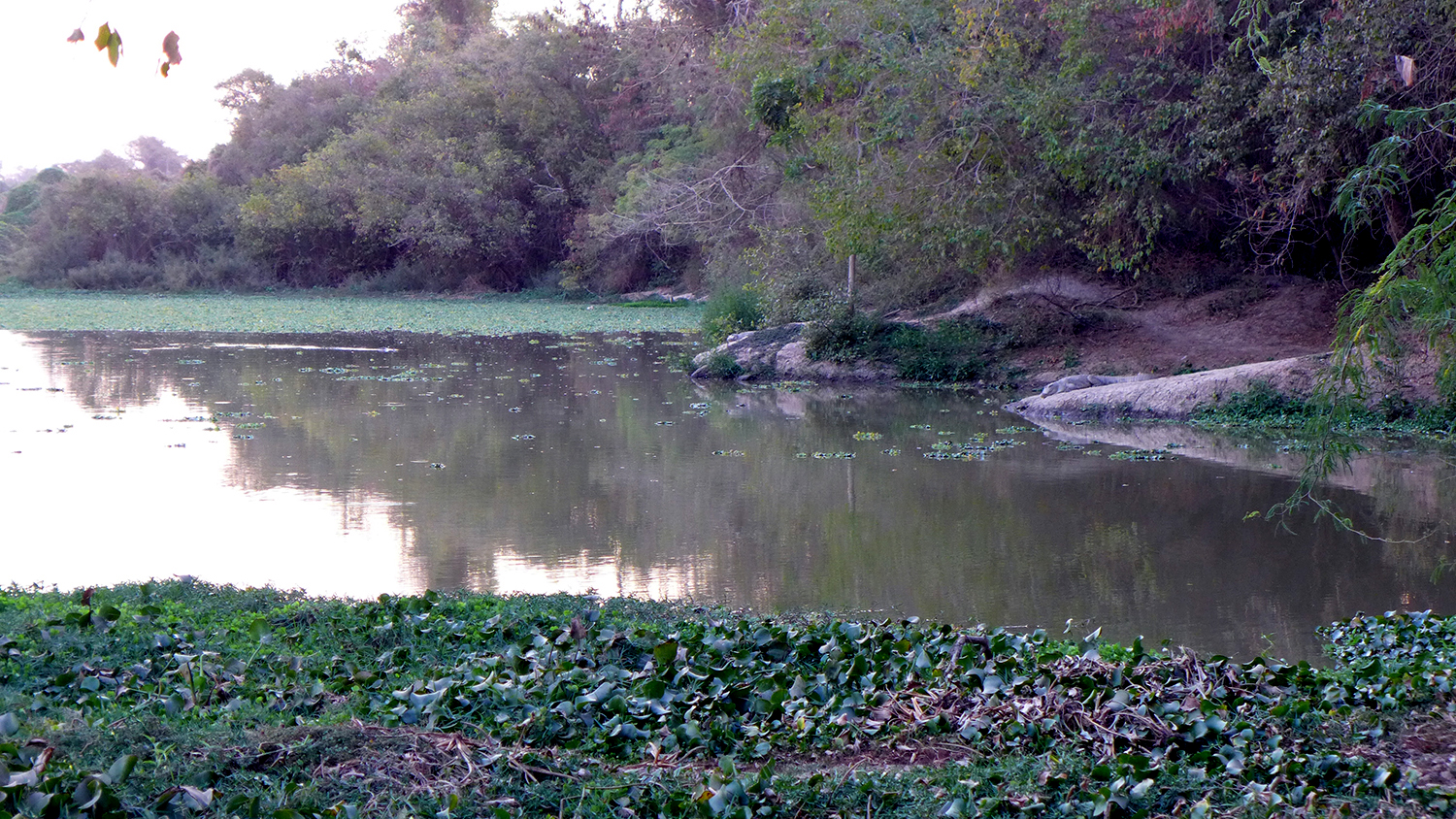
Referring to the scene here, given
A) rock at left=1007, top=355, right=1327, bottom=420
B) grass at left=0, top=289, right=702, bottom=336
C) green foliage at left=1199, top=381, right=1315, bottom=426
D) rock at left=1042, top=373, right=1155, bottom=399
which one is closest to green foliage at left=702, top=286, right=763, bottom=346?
rock at left=1042, top=373, right=1155, bottom=399

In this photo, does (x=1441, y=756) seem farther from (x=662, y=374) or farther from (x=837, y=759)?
(x=662, y=374)

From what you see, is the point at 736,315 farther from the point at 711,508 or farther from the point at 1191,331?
the point at 711,508

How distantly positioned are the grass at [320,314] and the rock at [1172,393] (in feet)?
51.8

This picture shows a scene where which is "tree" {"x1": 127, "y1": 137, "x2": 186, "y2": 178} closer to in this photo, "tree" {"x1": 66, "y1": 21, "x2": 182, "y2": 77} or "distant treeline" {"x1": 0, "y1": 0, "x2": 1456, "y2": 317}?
"distant treeline" {"x1": 0, "y1": 0, "x2": 1456, "y2": 317}

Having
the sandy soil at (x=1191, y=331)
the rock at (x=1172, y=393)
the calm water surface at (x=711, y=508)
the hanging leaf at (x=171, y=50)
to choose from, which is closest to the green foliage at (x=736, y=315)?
the sandy soil at (x=1191, y=331)

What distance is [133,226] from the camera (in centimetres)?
4819

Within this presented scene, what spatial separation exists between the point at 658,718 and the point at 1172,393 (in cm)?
1211

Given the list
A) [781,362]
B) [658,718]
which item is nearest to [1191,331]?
[781,362]

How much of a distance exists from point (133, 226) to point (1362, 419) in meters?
47.9

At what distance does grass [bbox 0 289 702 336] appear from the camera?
29.7 m

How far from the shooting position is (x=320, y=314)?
34.4 meters

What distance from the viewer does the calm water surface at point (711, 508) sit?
7051mm

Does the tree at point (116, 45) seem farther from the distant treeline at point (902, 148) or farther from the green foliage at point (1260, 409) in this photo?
the green foliage at point (1260, 409)

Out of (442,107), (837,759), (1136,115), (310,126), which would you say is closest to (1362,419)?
(1136,115)
